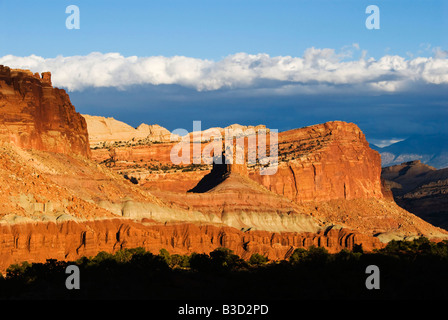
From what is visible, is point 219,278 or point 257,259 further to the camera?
point 257,259

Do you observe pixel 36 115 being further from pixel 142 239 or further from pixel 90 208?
pixel 142 239

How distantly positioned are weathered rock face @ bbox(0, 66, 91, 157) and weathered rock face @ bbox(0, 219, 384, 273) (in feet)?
65.4

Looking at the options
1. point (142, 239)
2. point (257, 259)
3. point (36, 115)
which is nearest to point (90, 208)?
point (142, 239)

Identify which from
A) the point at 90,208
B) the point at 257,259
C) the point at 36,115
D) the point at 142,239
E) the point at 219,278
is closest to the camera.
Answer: the point at 219,278

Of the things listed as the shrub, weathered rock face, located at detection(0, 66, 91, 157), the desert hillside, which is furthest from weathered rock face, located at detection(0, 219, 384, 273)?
weathered rock face, located at detection(0, 66, 91, 157)

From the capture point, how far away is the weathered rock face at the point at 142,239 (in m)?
113

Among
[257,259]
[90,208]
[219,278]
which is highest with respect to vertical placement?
[90,208]

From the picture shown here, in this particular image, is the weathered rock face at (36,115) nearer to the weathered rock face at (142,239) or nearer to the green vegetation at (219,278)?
the weathered rock face at (142,239)

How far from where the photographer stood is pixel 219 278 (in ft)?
349

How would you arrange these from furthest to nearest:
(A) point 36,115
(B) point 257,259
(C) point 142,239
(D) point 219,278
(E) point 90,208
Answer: (A) point 36,115 → (B) point 257,259 → (C) point 142,239 → (E) point 90,208 → (D) point 219,278

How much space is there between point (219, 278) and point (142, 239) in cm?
2677

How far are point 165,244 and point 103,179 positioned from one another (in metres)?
16.5
